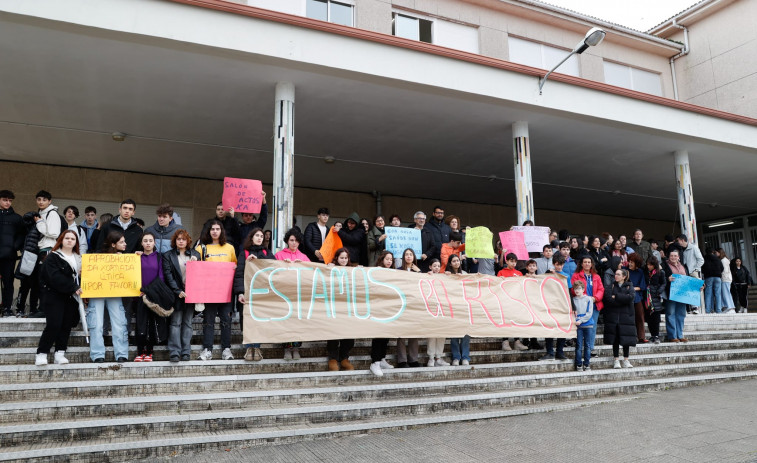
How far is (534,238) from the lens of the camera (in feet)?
31.8

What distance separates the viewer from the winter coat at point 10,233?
727cm

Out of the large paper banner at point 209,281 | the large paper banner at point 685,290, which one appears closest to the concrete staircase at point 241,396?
the large paper banner at point 209,281

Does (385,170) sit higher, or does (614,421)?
(385,170)

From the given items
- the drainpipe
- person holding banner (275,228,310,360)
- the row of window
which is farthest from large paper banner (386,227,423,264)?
the drainpipe

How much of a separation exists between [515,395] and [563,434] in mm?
1142

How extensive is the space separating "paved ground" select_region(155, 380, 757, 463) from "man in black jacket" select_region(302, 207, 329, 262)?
11.8 ft

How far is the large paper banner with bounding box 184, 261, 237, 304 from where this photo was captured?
20.4 ft

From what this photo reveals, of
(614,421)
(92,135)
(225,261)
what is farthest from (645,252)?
(92,135)

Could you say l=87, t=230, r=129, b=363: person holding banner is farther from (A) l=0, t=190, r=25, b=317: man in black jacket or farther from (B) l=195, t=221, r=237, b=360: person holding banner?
(A) l=0, t=190, r=25, b=317: man in black jacket

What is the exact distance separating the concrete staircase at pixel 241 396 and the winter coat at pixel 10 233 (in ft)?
4.79

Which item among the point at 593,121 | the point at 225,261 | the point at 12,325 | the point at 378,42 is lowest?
the point at 12,325

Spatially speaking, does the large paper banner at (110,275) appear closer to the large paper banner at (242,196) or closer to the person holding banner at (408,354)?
the large paper banner at (242,196)

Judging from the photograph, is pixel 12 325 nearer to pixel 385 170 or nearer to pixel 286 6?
pixel 286 6

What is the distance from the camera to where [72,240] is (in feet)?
19.7
